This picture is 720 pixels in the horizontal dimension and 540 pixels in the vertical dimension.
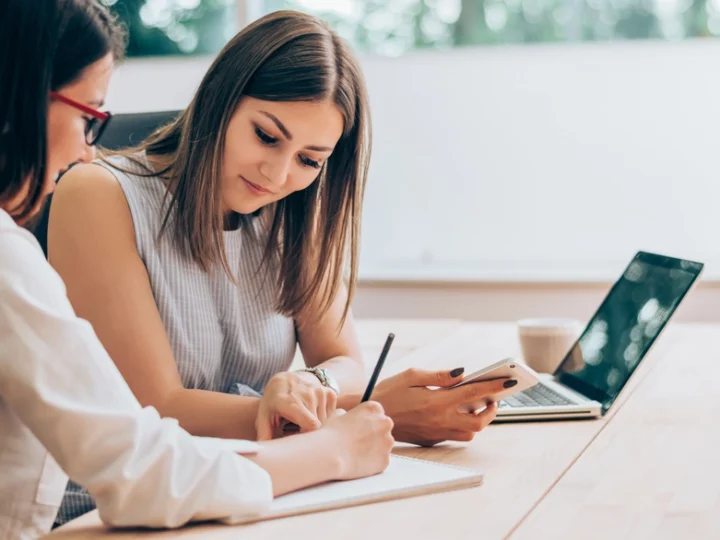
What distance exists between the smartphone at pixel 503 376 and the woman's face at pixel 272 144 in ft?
1.40

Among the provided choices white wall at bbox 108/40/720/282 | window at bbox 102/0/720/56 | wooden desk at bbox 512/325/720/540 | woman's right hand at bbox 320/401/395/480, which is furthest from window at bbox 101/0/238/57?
woman's right hand at bbox 320/401/395/480

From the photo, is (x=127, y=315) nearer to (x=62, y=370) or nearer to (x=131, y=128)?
(x=62, y=370)

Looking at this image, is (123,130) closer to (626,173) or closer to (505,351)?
(505,351)

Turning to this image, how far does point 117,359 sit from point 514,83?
2269mm

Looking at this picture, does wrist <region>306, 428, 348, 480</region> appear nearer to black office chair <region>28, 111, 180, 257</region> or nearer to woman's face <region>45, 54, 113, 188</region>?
woman's face <region>45, 54, 113, 188</region>

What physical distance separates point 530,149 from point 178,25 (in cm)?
139

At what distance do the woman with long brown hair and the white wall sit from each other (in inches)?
66.1

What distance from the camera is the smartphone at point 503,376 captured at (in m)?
1.26

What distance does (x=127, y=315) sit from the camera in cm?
133

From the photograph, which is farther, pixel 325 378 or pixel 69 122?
pixel 325 378

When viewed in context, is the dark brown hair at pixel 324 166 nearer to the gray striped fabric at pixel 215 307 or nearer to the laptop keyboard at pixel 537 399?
the gray striped fabric at pixel 215 307

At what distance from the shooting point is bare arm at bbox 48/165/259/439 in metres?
1.33

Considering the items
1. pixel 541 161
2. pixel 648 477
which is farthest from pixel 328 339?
pixel 541 161

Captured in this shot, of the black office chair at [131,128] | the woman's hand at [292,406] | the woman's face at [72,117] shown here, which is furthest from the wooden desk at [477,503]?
the black office chair at [131,128]
